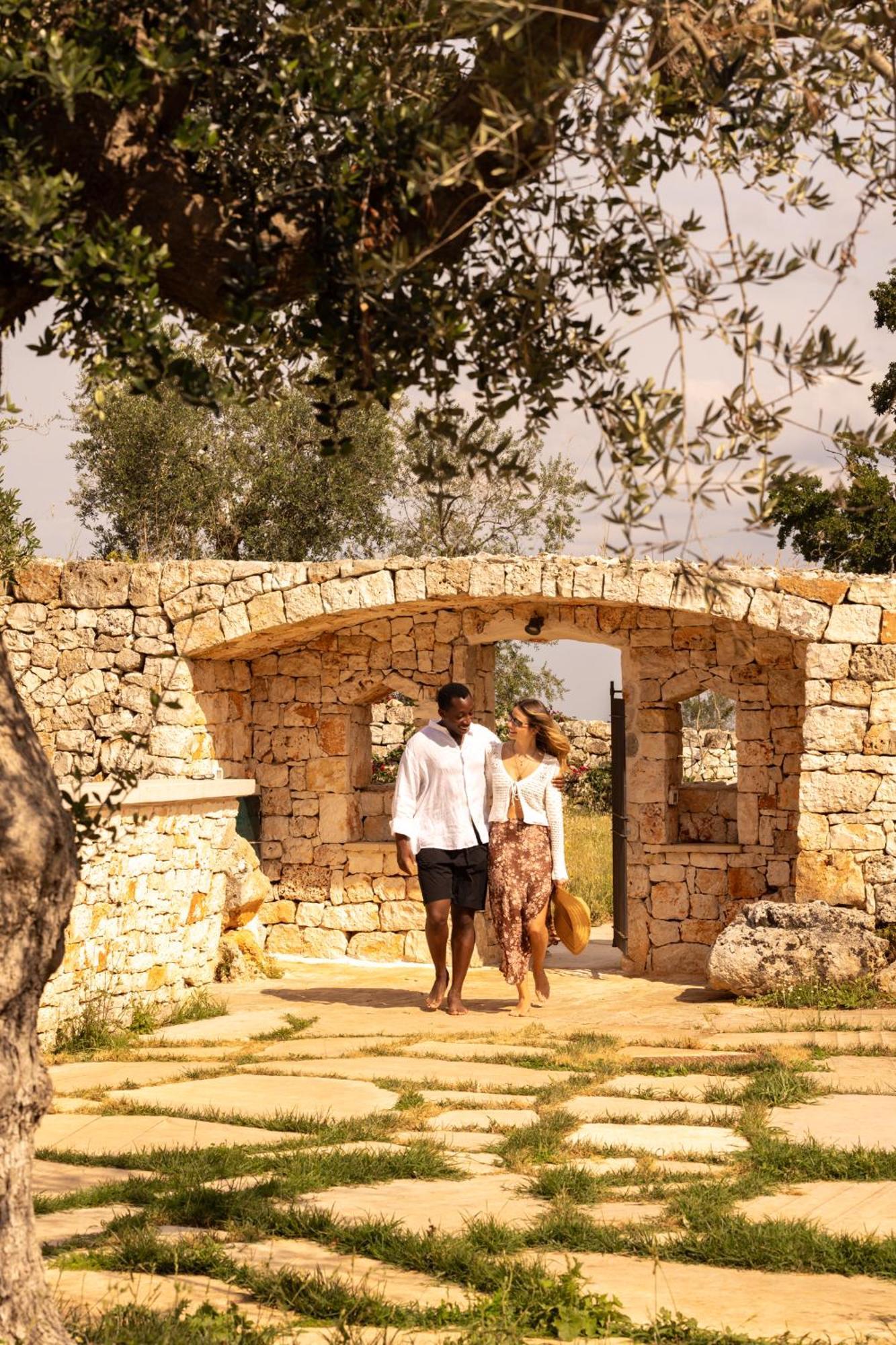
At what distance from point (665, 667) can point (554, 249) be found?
29.7 feet

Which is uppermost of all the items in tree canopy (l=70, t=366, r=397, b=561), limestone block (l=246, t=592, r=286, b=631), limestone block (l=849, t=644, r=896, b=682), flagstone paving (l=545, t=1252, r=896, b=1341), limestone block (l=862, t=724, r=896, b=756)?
tree canopy (l=70, t=366, r=397, b=561)

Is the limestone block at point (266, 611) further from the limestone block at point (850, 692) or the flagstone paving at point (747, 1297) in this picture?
the flagstone paving at point (747, 1297)

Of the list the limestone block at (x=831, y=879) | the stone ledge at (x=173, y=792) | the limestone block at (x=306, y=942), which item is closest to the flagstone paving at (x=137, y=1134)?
the stone ledge at (x=173, y=792)

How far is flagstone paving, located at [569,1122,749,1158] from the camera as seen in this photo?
555cm

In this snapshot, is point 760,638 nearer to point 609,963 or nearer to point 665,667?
point 665,667

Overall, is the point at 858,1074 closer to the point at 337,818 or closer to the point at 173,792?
the point at 173,792

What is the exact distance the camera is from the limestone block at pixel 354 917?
13.6 m

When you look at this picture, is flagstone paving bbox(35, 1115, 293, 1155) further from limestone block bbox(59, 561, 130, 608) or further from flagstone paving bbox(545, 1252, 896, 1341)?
limestone block bbox(59, 561, 130, 608)

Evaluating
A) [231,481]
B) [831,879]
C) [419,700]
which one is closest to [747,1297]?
[831,879]

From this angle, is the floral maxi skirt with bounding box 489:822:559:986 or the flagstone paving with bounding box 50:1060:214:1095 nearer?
the flagstone paving with bounding box 50:1060:214:1095

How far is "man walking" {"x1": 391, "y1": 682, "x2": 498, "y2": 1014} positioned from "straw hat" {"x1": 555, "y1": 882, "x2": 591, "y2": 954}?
0.48 meters

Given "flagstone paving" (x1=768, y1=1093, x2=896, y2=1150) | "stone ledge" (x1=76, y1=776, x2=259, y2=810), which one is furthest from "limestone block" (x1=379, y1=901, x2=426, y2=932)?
"flagstone paving" (x1=768, y1=1093, x2=896, y2=1150)

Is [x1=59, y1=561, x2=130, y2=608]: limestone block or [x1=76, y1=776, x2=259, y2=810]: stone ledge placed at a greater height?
[x1=59, y1=561, x2=130, y2=608]: limestone block

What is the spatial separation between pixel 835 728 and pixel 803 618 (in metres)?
0.84
